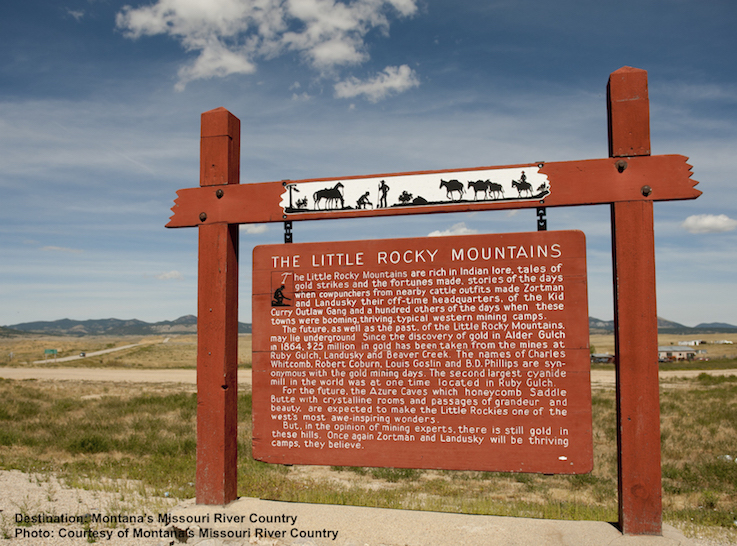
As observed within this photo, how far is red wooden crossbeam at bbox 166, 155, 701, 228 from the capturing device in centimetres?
425

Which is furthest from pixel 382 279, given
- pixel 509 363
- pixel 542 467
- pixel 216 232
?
pixel 542 467

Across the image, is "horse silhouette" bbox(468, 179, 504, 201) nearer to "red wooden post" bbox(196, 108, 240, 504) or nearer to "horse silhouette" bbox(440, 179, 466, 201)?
"horse silhouette" bbox(440, 179, 466, 201)

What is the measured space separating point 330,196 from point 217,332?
1.73 m

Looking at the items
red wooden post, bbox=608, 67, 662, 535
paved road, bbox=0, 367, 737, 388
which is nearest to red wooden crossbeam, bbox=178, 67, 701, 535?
red wooden post, bbox=608, 67, 662, 535

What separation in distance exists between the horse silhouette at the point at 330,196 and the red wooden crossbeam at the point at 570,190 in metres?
0.07

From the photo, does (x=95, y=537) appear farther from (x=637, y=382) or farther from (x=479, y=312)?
(x=637, y=382)

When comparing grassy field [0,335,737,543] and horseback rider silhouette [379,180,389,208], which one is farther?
grassy field [0,335,737,543]

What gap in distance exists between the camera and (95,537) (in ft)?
15.0

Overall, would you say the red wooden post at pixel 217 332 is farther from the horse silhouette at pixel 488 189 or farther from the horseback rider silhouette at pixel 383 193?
the horse silhouette at pixel 488 189

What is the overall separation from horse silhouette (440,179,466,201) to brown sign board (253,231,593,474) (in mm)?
447

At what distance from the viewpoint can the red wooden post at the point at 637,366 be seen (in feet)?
13.6

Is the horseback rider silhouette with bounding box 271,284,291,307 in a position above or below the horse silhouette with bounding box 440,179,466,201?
below

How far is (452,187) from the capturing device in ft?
15.2

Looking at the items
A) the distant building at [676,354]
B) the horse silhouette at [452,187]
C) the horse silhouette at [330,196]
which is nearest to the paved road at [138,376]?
the distant building at [676,354]
